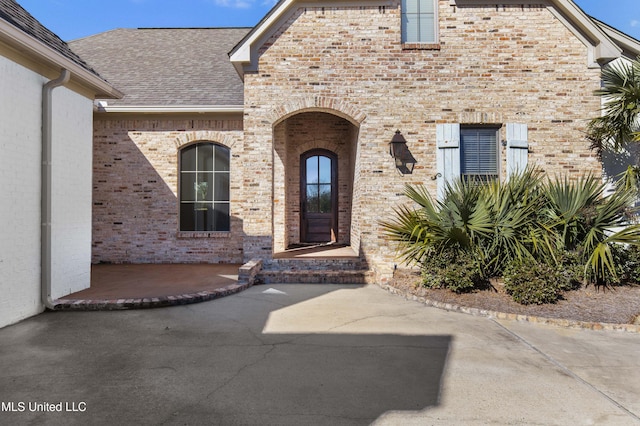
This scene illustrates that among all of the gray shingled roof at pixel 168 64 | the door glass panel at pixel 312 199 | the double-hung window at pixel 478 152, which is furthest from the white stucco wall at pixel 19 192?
the double-hung window at pixel 478 152

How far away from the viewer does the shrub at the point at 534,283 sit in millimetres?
5262

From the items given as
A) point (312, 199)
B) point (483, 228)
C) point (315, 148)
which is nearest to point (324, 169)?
point (315, 148)

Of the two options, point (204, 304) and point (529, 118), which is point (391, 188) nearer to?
point (529, 118)

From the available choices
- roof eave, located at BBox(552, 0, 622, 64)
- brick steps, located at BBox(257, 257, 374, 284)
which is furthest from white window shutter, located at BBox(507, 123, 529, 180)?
brick steps, located at BBox(257, 257, 374, 284)

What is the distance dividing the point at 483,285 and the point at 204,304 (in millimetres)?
4511

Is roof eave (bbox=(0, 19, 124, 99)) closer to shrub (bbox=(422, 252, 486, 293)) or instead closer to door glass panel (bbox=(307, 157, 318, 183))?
door glass panel (bbox=(307, 157, 318, 183))

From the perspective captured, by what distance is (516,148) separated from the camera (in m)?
7.44

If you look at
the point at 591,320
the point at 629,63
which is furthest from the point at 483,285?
the point at 629,63

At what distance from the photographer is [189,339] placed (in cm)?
418

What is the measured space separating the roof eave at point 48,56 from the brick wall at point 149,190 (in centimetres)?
255

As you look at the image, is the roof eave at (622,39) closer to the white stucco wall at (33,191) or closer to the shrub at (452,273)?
the shrub at (452,273)

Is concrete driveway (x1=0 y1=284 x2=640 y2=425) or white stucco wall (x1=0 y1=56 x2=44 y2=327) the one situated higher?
white stucco wall (x1=0 y1=56 x2=44 y2=327)

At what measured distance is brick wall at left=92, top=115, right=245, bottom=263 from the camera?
9109 millimetres

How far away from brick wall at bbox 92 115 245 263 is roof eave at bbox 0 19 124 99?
101 inches
